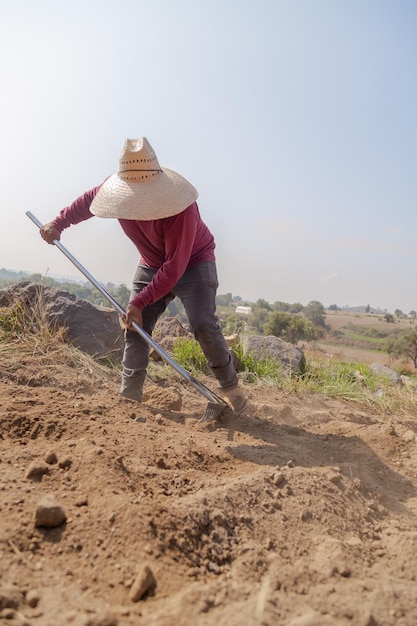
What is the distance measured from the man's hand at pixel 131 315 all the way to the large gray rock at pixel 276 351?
2986 mm

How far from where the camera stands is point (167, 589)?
1.37 meters

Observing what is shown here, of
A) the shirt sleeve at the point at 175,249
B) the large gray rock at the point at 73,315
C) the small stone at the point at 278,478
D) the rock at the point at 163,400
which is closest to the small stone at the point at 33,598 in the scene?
the small stone at the point at 278,478

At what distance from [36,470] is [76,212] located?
7.50 feet

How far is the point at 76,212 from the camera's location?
3617 millimetres

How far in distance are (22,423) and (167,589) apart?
1.47 metres

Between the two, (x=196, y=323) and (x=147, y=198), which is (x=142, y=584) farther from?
(x=147, y=198)

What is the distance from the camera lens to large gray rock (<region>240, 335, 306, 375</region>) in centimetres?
611

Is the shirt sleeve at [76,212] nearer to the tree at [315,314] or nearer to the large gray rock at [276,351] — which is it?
the large gray rock at [276,351]

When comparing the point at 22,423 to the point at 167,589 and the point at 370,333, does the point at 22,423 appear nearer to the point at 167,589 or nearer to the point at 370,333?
the point at 167,589

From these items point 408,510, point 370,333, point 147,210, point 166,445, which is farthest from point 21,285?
point 370,333

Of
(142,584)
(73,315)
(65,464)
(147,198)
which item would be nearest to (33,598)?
(142,584)

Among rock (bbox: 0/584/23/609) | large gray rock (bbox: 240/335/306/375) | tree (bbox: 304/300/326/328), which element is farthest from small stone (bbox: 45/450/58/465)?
tree (bbox: 304/300/326/328)

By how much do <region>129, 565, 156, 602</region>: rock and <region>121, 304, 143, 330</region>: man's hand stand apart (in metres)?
1.94

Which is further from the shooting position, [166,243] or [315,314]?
[315,314]
